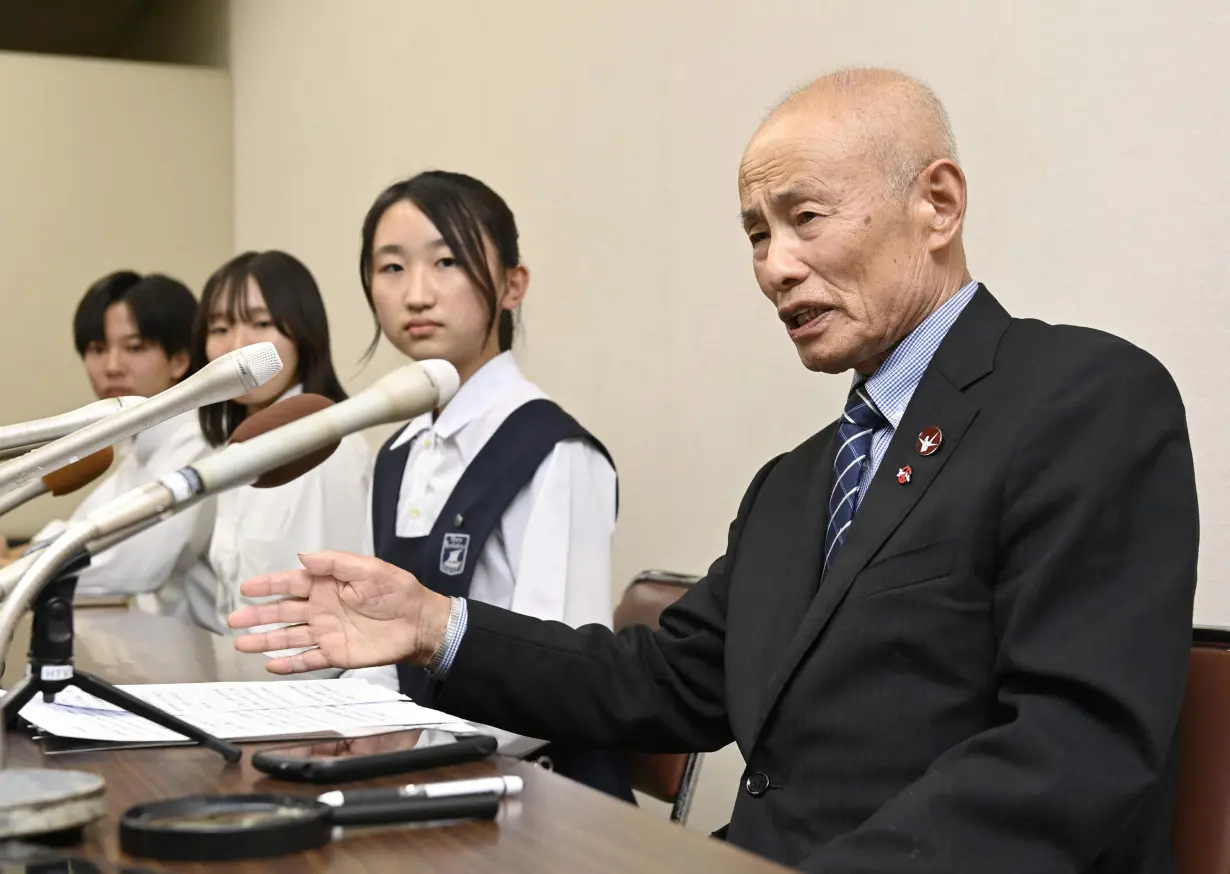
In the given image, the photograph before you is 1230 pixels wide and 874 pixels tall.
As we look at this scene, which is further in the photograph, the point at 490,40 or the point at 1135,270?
the point at 490,40

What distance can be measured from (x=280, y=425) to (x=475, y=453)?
111cm

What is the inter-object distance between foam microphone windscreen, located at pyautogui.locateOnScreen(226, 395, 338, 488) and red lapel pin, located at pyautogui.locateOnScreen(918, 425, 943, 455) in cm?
50

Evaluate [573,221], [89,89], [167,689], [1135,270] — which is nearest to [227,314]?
[573,221]

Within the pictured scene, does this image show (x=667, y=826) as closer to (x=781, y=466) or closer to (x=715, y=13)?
(x=781, y=466)

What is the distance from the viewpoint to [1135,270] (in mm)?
1665

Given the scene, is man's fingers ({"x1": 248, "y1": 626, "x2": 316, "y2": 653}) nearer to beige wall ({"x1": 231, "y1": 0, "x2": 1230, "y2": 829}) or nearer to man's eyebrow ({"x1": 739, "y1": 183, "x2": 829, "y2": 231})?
man's eyebrow ({"x1": 739, "y1": 183, "x2": 829, "y2": 231})

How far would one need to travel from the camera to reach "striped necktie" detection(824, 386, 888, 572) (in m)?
1.28

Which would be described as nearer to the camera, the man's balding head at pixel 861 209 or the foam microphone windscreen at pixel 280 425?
the foam microphone windscreen at pixel 280 425

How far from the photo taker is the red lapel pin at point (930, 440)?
118 cm

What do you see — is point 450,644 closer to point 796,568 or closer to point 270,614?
point 270,614

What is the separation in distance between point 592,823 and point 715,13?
75.1 inches

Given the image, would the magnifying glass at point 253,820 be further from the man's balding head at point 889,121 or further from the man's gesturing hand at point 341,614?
the man's balding head at point 889,121

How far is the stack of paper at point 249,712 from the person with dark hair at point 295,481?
114 cm

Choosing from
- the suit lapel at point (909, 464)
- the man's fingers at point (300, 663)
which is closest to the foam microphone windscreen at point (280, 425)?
the man's fingers at point (300, 663)
